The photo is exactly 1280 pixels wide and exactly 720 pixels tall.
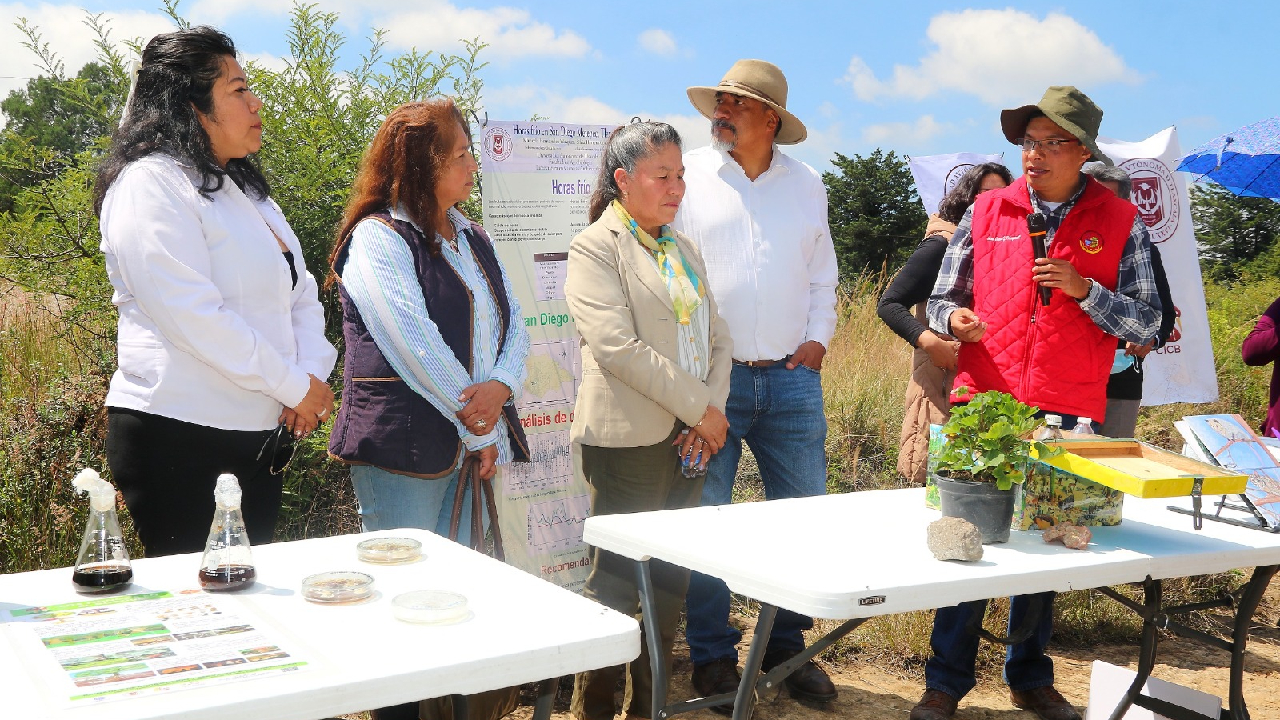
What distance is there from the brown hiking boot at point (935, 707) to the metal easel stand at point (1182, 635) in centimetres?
76

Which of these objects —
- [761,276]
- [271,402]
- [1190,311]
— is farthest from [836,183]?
[271,402]

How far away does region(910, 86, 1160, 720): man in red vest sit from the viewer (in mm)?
3434

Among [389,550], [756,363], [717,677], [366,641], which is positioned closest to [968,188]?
[756,363]

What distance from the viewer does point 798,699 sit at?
396 cm

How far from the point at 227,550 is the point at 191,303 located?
2.58 feet

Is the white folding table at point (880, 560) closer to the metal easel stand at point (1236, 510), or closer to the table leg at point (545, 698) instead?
the metal easel stand at point (1236, 510)

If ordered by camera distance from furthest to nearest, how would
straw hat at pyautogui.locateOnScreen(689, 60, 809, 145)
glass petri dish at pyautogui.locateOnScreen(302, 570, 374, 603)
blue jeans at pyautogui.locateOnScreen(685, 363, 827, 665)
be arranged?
straw hat at pyautogui.locateOnScreen(689, 60, 809, 145), blue jeans at pyautogui.locateOnScreen(685, 363, 827, 665), glass petri dish at pyautogui.locateOnScreen(302, 570, 374, 603)

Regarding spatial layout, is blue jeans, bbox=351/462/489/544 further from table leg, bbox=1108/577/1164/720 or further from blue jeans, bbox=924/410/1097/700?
table leg, bbox=1108/577/1164/720

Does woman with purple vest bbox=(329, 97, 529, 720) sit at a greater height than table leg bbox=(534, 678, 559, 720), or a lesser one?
greater

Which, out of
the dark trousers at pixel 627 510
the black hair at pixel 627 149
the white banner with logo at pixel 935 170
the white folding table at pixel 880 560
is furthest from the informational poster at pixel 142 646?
the white banner with logo at pixel 935 170

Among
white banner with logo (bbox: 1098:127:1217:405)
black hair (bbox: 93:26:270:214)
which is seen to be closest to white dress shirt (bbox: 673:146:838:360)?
black hair (bbox: 93:26:270:214)

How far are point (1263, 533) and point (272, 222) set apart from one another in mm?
2750

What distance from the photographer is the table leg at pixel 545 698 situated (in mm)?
1776

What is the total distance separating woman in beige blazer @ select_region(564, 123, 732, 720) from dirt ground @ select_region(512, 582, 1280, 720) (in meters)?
0.56
